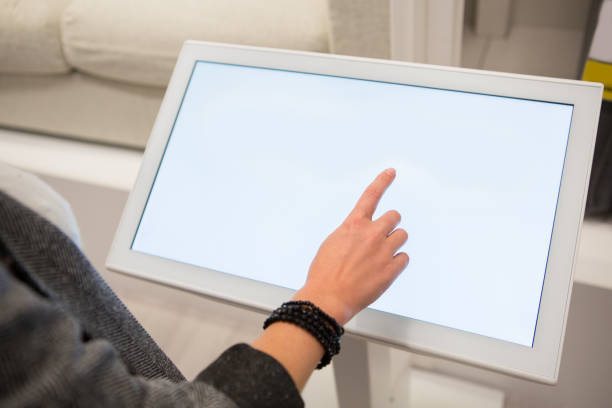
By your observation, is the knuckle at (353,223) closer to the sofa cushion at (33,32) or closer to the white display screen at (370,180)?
the white display screen at (370,180)

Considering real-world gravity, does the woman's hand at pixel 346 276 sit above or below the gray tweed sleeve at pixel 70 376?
above

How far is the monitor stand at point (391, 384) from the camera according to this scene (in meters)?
0.75

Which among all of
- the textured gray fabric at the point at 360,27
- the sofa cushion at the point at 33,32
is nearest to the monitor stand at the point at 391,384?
the textured gray fabric at the point at 360,27

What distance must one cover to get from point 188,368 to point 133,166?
0.46 m

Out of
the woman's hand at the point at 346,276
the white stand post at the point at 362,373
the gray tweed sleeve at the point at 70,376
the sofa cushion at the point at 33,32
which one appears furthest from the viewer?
the sofa cushion at the point at 33,32

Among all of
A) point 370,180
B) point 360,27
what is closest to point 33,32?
point 360,27

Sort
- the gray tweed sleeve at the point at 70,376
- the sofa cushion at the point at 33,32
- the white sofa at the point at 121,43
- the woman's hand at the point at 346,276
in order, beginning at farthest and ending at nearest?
1. the sofa cushion at the point at 33,32
2. the white sofa at the point at 121,43
3. the woman's hand at the point at 346,276
4. the gray tweed sleeve at the point at 70,376

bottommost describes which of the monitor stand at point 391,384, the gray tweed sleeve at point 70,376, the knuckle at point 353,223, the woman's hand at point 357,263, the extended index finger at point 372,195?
the gray tweed sleeve at point 70,376

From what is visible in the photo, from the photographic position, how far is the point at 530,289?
508 millimetres

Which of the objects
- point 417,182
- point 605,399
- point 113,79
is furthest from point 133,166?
point 605,399

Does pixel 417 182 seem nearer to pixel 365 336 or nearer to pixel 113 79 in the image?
pixel 365 336

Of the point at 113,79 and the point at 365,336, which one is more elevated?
the point at 113,79

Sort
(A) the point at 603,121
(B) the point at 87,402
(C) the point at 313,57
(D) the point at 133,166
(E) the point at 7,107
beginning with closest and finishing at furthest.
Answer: (B) the point at 87,402 < (C) the point at 313,57 < (A) the point at 603,121 < (D) the point at 133,166 < (E) the point at 7,107

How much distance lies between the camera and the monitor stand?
749 millimetres
